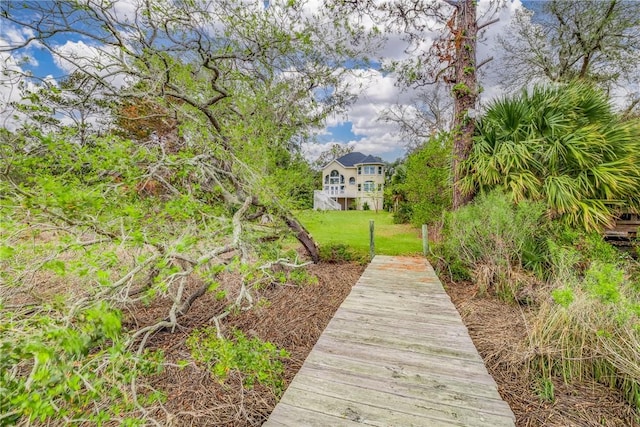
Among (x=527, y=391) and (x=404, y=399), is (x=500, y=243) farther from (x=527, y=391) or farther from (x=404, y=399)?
(x=404, y=399)

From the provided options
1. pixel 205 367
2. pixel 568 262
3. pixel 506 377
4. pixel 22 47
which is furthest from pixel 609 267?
pixel 22 47

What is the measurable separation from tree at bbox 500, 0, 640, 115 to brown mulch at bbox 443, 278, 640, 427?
30.7 ft

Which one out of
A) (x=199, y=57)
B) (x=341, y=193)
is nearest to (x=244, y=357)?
(x=199, y=57)

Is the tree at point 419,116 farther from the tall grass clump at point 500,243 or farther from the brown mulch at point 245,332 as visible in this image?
the brown mulch at point 245,332

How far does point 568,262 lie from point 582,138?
2906 mm

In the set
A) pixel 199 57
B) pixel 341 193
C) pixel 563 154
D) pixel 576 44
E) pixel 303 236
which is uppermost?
pixel 576 44

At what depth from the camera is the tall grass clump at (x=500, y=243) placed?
446 cm

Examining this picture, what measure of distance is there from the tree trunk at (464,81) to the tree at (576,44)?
4719 mm

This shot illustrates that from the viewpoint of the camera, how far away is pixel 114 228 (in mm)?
2691

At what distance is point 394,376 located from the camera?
86.7 inches

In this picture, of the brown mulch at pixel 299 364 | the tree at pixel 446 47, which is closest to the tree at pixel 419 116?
the tree at pixel 446 47

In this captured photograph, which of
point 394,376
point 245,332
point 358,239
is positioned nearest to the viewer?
point 394,376

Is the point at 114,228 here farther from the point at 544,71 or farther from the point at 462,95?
the point at 544,71

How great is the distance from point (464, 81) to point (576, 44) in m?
7.75
